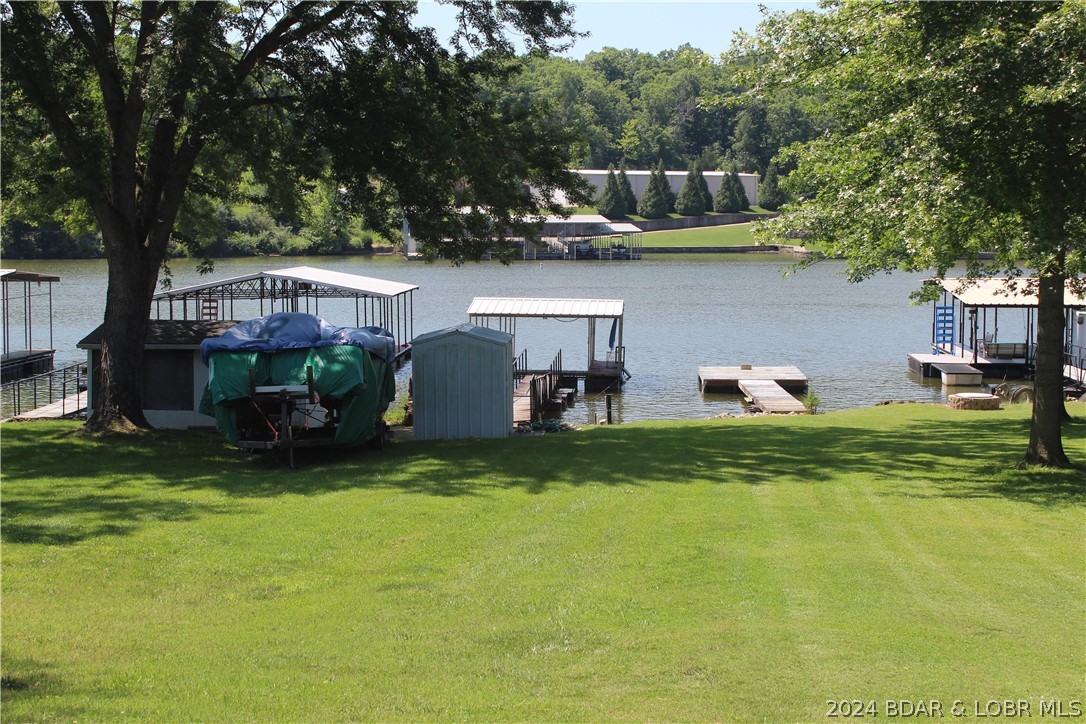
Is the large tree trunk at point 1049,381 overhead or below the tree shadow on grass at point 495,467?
overhead

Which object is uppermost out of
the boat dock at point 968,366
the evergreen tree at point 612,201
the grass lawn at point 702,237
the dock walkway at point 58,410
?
the evergreen tree at point 612,201

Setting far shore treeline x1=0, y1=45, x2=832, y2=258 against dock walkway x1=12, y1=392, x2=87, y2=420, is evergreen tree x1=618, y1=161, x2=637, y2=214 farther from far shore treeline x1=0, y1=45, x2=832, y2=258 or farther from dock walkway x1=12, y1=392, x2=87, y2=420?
dock walkway x1=12, y1=392, x2=87, y2=420

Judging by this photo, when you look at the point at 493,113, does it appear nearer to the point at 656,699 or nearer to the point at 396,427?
the point at 396,427

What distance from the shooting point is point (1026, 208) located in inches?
508

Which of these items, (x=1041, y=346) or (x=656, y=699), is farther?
(x=1041, y=346)

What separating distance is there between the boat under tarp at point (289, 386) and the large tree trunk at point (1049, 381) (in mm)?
10213

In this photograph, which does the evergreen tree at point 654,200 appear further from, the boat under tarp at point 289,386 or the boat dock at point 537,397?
the boat under tarp at point 289,386

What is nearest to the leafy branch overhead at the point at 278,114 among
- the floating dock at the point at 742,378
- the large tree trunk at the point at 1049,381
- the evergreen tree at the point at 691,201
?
the large tree trunk at the point at 1049,381

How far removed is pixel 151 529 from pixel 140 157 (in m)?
13.8

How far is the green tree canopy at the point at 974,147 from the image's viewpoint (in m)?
12.3

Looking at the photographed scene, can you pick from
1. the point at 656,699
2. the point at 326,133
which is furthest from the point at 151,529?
the point at 326,133

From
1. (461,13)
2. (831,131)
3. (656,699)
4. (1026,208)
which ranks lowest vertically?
(656,699)

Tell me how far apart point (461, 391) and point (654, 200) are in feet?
382

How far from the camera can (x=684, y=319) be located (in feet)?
186
